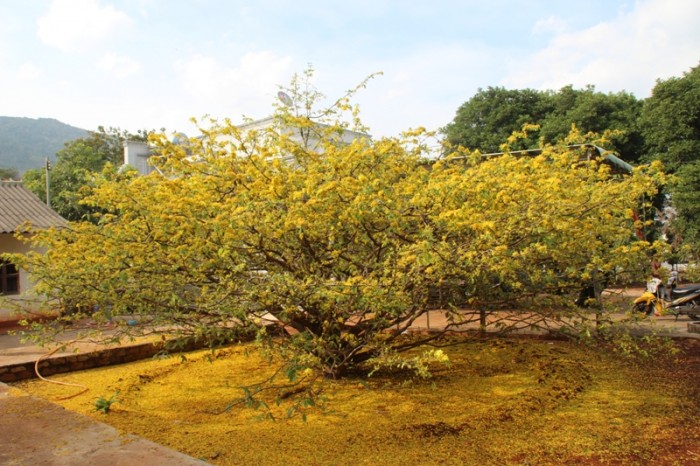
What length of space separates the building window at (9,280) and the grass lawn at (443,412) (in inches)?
251

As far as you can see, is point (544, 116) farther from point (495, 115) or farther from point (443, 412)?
point (443, 412)

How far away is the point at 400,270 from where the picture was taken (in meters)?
4.76

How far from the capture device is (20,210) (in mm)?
12758

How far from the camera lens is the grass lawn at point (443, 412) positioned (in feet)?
13.7

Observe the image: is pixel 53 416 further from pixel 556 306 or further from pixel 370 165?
pixel 556 306

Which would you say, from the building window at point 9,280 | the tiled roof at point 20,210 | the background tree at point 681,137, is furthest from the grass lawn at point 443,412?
the background tree at point 681,137

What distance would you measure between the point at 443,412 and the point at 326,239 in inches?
75.6

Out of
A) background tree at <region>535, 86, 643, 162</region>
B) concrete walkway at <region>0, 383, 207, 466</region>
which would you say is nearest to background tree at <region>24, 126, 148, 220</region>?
concrete walkway at <region>0, 383, 207, 466</region>

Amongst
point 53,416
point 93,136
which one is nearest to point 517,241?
point 53,416

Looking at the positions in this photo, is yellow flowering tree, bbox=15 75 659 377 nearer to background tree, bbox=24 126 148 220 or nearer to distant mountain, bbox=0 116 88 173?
background tree, bbox=24 126 148 220

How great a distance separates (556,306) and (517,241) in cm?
156

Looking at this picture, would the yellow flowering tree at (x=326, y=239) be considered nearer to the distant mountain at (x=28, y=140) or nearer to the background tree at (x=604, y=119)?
the background tree at (x=604, y=119)

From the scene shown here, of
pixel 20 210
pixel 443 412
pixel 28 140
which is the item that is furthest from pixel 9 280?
pixel 28 140

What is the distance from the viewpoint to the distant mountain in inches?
5947
